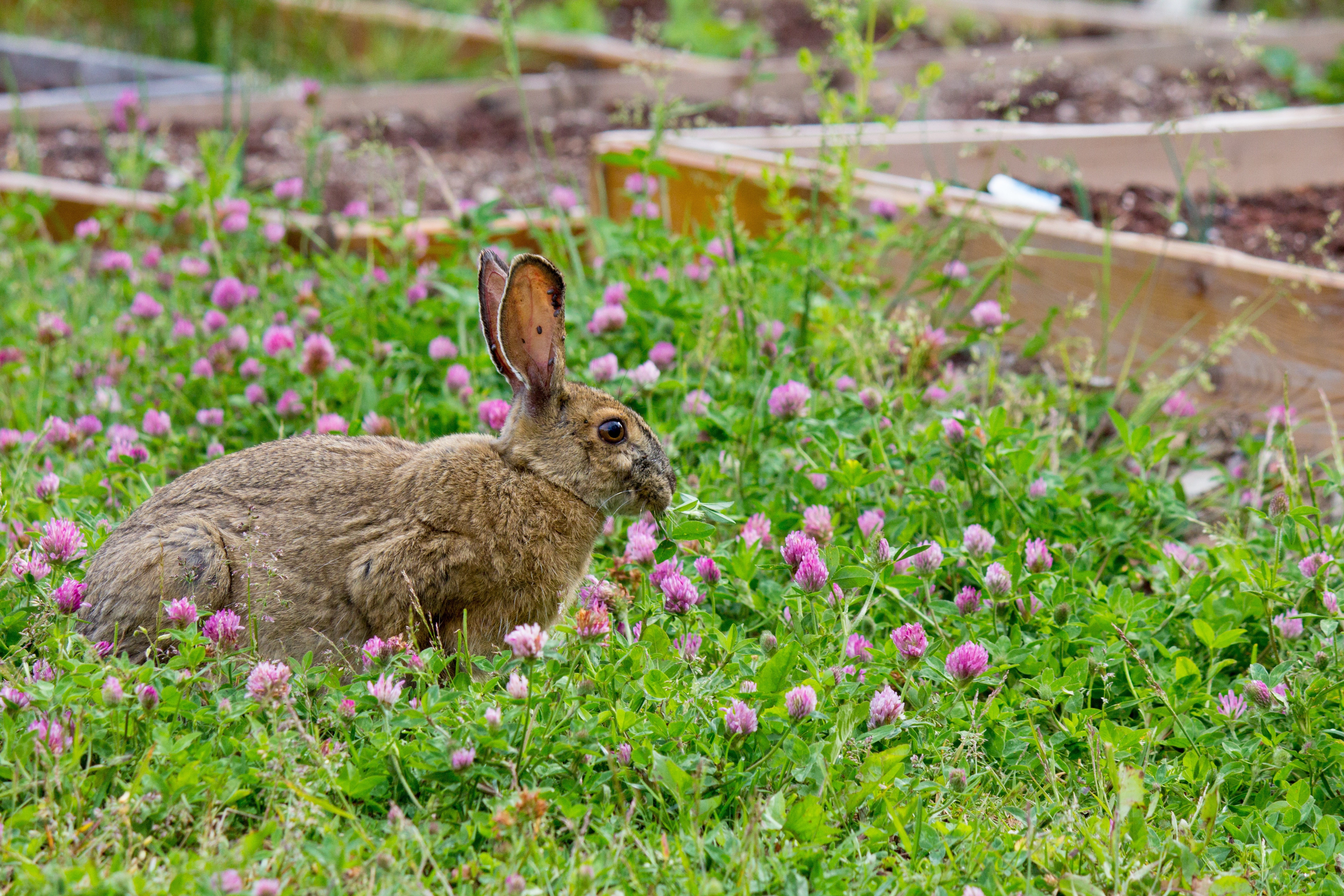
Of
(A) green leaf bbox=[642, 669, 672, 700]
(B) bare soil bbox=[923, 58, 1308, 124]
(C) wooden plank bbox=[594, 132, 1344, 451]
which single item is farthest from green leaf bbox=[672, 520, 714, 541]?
(B) bare soil bbox=[923, 58, 1308, 124]

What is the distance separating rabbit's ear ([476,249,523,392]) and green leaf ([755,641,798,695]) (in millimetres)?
1016

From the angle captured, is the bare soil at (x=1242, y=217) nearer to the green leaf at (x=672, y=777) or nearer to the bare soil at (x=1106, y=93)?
the bare soil at (x=1106, y=93)

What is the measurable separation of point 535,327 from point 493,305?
16cm

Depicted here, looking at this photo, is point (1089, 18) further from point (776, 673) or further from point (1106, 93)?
point (776, 673)

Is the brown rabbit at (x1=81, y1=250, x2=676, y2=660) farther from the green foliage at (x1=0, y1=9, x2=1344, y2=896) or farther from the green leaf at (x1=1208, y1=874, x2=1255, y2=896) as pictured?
the green leaf at (x1=1208, y1=874, x2=1255, y2=896)

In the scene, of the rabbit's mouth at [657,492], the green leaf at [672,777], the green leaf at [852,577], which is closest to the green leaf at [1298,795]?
the green leaf at [852,577]

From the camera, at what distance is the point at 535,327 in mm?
3104

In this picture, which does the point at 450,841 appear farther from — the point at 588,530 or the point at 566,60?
the point at 566,60

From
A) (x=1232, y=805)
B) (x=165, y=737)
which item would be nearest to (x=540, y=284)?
(x=165, y=737)

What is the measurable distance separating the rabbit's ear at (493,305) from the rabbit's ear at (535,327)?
0.03 m

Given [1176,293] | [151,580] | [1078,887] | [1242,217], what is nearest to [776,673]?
[1078,887]

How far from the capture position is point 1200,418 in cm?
451

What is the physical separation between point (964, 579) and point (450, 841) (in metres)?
1.76

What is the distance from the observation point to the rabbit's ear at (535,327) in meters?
3.01
